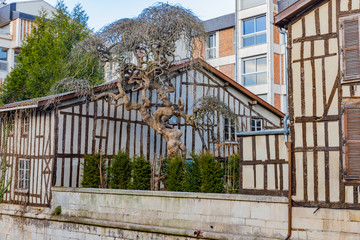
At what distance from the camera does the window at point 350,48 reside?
349 inches

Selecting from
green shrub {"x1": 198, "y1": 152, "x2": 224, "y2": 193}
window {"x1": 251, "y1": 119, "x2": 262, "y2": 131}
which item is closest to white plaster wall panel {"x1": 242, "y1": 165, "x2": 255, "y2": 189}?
green shrub {"x1": 198, "y1": 152, "x2": 224, "y2": 193}

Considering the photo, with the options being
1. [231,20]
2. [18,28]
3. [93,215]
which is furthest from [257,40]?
[93,215]

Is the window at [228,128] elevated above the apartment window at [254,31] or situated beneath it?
situated beneath

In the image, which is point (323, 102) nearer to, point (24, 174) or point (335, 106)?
point (335, 106)

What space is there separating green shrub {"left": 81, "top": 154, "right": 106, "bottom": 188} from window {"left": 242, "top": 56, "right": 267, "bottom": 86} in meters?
13.1

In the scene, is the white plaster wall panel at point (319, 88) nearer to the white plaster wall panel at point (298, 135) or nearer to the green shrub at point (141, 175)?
the white plaster wall panel at point (298, 135)

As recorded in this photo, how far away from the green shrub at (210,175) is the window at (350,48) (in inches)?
149

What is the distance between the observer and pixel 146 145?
1642 centimetres

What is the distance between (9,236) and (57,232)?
255 cm

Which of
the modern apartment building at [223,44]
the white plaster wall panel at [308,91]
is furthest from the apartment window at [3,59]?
the white plaster wall panel at [308,91]

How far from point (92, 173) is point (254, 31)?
47.7ft

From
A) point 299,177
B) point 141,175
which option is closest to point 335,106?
point 299,177

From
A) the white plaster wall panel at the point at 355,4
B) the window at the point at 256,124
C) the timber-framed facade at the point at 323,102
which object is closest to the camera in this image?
the timber-framed facade at the point at 323,102

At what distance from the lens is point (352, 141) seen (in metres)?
8.78
